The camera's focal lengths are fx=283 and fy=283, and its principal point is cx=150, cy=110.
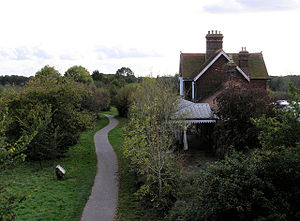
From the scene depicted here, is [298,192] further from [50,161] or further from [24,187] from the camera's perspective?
[50,161]

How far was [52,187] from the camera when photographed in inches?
584

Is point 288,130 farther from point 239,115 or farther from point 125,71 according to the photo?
point 125,71

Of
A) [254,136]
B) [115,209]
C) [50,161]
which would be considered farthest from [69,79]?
[254,136]

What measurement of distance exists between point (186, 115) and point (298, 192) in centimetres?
1253

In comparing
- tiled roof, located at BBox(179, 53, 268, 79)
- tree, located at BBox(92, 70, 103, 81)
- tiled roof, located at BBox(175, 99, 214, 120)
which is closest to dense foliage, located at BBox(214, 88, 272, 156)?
tiled roof, located at BBox(175, 99, 214, 120)

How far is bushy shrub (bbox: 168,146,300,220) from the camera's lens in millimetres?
6625

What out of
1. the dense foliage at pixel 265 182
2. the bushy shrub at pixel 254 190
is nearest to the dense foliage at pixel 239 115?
the bushy shrub at pixel 254 190

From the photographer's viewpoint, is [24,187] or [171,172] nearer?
[171,172]

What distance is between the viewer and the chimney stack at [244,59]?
2694 centimetres

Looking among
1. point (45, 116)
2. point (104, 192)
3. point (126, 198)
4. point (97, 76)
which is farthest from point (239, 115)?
point (97, 76)

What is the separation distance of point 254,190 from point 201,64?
2362 centimetres

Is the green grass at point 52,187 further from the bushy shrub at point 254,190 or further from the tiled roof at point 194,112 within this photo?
the tiled roof at point 194,112

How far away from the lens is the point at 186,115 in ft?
62.2

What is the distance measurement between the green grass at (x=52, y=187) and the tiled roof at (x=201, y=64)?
499 inches
